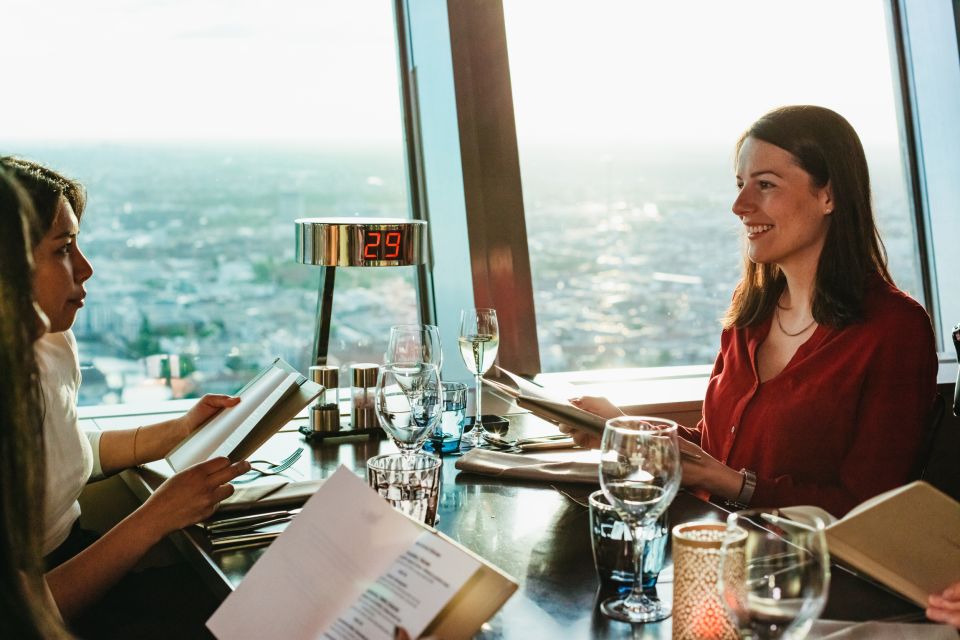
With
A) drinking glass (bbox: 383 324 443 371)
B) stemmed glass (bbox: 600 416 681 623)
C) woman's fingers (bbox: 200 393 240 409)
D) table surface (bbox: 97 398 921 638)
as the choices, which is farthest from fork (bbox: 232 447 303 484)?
stemmed glass (bbox: 600 416 681 623)

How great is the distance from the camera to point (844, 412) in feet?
6.96

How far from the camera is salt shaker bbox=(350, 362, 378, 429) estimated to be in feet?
7.73

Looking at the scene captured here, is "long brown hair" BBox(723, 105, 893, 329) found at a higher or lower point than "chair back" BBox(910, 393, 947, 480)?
higher

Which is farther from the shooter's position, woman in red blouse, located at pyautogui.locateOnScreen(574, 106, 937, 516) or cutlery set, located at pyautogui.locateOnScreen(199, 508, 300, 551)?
woman in red blouse, located at pyautogui.locateOnScreen(574, 106, 937, 516)

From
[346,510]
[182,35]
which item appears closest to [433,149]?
[182,35]

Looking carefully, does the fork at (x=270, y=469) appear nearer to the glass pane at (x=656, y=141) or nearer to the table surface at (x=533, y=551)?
the table surface at (x=533, y=551)

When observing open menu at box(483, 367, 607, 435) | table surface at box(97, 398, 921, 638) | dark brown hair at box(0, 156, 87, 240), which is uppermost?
dark brown hair at box(0, 156, 87, 240)

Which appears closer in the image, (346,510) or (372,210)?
(346,510)

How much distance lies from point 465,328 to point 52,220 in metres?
0.93

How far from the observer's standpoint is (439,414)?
6.31 feet

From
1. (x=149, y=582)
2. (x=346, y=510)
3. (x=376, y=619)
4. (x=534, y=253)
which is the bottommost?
(x=149, y=582)

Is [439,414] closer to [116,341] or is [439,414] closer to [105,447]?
[105,447]

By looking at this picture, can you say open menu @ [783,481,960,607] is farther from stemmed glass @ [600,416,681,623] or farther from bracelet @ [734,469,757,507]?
bracelet @ [734,469,757,507]

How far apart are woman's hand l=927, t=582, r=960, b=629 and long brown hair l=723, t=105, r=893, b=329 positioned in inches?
39.3
